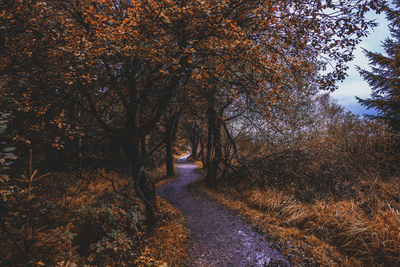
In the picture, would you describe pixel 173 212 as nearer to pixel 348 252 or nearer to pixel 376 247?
pixel 348 252

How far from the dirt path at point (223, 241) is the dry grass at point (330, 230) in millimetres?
438

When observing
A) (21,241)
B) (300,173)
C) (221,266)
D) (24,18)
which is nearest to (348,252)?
(221,266)

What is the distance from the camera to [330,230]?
4699mm

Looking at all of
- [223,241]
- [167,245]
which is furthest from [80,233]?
[223,241]

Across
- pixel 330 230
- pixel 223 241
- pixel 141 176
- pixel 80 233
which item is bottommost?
pixel 223 241

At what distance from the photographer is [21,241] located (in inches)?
83.5

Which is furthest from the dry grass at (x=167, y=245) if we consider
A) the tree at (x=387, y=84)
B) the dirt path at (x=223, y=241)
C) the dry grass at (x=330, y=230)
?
the tree at (x=387, y=84)

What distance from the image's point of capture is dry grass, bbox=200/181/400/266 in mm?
3791

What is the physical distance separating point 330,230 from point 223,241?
113 inches

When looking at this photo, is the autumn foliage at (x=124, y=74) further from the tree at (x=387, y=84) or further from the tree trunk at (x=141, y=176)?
the tree at (x=387, y=84)

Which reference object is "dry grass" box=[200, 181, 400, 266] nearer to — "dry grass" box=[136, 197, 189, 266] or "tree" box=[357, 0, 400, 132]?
"dry grass" box=[136, 197, 189, 266]

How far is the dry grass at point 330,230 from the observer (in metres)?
3.79

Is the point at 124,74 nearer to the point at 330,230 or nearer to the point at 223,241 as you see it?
the point at 223,241

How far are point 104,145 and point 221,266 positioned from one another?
391 inches
